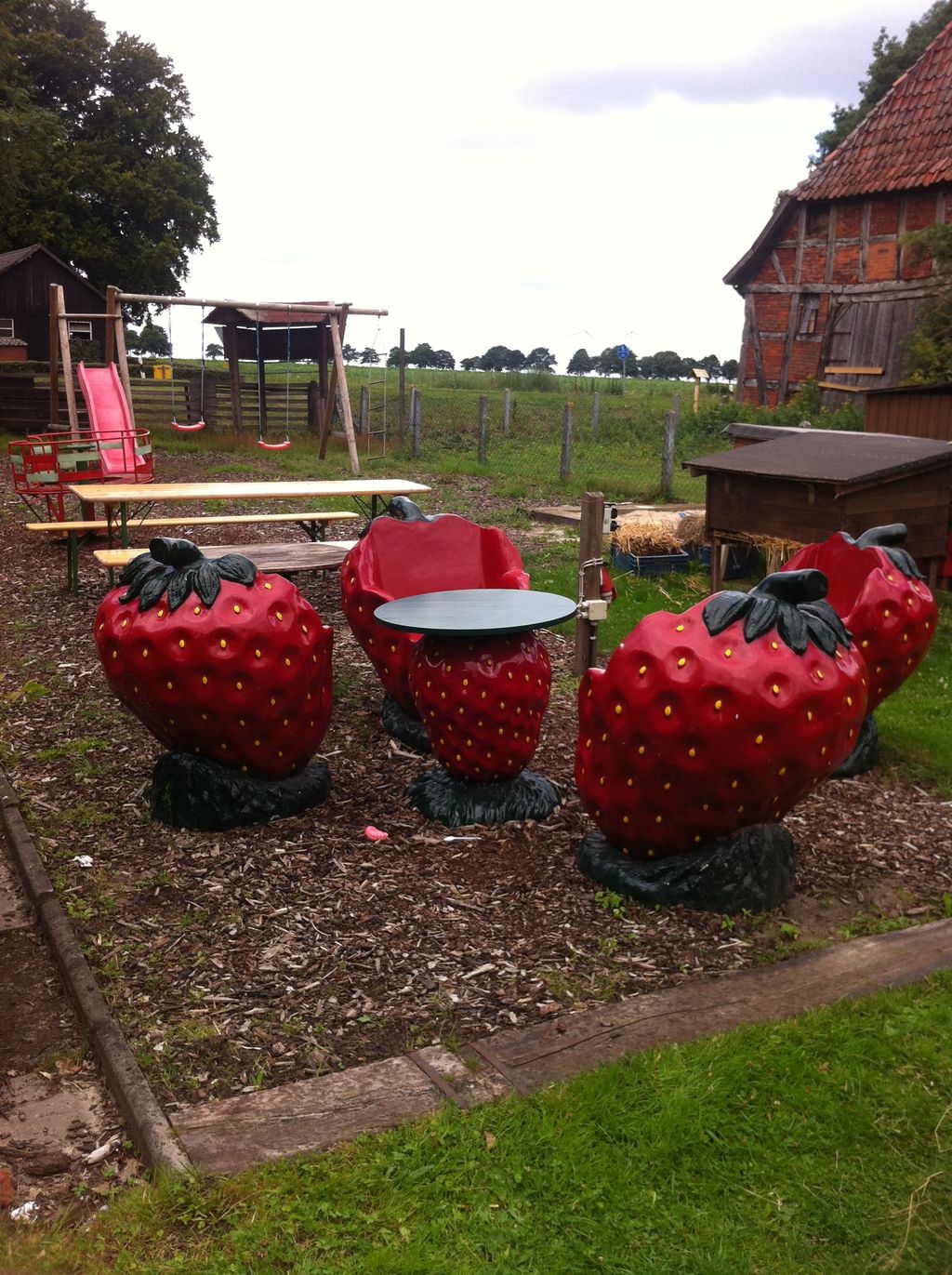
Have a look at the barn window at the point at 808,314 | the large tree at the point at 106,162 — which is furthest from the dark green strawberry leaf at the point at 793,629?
the large tree at the point at 106,162

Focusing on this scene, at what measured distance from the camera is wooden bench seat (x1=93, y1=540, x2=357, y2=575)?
306 inches

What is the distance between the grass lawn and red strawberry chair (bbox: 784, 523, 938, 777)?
233 centimetres

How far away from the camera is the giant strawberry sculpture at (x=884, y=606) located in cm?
516

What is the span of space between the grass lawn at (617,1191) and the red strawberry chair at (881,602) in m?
2.33

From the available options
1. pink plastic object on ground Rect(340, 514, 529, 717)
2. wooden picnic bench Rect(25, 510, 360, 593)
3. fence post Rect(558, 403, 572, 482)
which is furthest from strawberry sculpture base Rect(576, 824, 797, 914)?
fence post Rect(558, 403, 572, 482)

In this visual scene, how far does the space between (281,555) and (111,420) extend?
5.70m

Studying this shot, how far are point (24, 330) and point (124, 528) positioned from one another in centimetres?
2202

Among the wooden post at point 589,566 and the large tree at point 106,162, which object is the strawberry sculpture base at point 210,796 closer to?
the wooden post at point 589,566

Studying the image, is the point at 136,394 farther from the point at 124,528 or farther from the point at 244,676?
the point at 244,676

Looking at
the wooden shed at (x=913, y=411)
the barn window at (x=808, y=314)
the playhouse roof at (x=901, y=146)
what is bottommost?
the wooden shed at (x=913, y=411)

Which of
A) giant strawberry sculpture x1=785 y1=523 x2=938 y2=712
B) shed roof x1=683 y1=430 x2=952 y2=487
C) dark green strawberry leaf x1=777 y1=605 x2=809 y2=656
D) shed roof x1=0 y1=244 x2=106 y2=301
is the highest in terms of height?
shed roof x1=0 y1=244 x2=106 y2=301

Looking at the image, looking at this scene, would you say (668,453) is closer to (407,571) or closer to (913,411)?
(913,411)

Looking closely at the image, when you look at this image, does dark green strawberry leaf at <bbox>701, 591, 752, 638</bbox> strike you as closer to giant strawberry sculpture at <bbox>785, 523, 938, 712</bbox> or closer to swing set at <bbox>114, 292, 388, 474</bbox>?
giant strawberry sculpture at <bbox>785, 523, 938, 712</bbox>

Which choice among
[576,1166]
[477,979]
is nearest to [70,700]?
[477,979]
